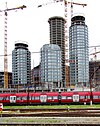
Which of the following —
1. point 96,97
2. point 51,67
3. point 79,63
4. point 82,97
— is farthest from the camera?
point 79,63

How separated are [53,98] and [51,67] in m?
131

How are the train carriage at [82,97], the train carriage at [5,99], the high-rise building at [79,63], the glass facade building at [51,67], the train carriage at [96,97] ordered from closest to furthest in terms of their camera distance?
the train carriage at [96,97], the train carriage at [82,97], the train carriage at [5,99], the glass facade building at [51,67], the high-rise building at [79,63]

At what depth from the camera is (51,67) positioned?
600ft

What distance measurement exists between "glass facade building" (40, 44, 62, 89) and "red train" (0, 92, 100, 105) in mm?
123453

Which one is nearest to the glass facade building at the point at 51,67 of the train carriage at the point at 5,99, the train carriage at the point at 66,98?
the train carriage at the point at 5,99

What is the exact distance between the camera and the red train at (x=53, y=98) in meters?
50.8

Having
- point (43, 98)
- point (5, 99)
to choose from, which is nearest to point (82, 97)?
point (43, 98)

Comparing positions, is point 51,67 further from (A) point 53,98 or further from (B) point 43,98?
(A) point 53,98

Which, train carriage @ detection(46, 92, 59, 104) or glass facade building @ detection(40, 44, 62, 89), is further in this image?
glass facade building @ detection(40, 44, 62, 89)

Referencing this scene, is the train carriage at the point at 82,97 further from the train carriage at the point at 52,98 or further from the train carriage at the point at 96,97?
the train carriage at the point at 52,98

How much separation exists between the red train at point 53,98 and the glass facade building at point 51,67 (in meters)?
123

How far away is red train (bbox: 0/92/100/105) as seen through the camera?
50.8 meters

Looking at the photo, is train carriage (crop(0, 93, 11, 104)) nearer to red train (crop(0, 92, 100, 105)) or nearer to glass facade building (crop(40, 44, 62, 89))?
red train (crop(0, 92, 100, 105))

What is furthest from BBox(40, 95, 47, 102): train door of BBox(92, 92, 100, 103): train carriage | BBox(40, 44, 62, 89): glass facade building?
BBox(40, 44, 62, 89): glass facade building
